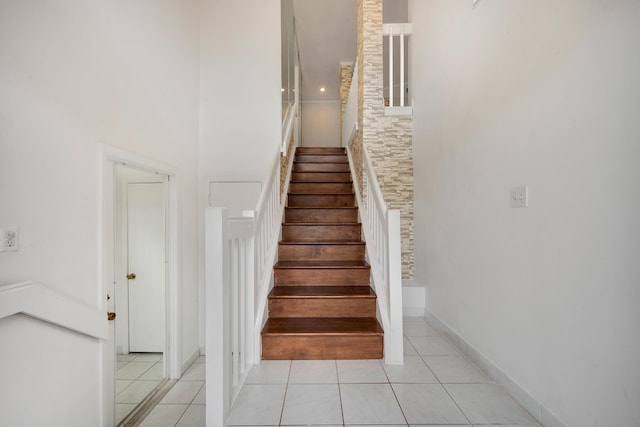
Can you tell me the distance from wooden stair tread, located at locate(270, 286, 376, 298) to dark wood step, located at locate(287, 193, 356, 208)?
152cm

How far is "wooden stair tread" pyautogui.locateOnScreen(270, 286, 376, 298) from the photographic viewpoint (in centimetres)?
270

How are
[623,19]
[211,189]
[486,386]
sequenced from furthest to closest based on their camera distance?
1. [211,189]
2. [486,386]
3. [623,19]

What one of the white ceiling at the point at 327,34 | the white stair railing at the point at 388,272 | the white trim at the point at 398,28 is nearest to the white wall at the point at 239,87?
the white trim at the point at 398,28

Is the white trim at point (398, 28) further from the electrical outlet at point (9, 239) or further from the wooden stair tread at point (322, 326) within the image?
the electrical outlet at point (9, 239)

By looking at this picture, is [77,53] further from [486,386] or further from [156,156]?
[486,386]

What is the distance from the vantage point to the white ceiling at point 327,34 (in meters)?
5.04

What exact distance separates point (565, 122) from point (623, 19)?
426mm

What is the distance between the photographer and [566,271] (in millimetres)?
1487

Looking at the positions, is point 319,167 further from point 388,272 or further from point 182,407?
point 182,407

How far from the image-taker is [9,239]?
1420 millimetres

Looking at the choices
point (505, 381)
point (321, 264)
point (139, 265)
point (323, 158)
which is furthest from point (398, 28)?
point (139, 265)

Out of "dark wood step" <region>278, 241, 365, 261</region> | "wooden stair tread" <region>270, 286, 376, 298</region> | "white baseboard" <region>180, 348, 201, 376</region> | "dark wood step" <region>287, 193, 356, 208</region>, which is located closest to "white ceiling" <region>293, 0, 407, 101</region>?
"dark wood step" <region>287, 193, 356, 208</region>

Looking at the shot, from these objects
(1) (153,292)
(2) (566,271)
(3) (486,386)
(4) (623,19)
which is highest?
(4) (623,19)

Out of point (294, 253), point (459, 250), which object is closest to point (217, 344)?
point (294, 253)
